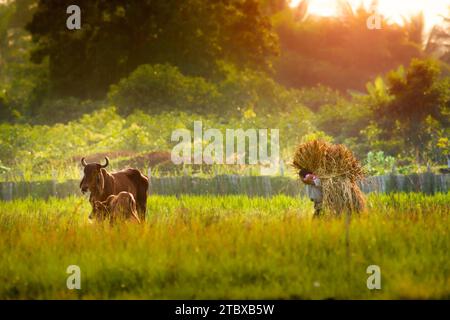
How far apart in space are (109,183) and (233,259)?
396cm

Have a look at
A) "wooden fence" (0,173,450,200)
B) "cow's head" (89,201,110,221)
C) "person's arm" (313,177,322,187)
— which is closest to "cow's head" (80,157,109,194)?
"cow's head" (89,201,110,221)

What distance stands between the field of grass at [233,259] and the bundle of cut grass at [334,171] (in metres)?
0.37

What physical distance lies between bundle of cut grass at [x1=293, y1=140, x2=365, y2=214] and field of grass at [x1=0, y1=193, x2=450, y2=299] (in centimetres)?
37

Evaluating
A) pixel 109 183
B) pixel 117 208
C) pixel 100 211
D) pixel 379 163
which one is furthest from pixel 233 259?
pixel 379 163

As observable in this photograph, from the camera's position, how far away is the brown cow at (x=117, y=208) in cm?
1101

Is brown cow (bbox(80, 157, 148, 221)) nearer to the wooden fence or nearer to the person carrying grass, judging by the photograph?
the person carrying grass

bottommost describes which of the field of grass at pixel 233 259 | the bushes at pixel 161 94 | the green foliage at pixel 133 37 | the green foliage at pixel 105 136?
the field of grass at pixel 233 259

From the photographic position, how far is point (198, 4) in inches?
1241

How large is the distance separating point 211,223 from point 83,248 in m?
1.82

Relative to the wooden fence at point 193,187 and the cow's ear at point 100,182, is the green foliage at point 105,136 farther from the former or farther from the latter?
the cow's ear at point 100,182

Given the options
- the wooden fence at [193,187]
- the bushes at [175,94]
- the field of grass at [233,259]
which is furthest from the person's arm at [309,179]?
the bushes at [175,94]

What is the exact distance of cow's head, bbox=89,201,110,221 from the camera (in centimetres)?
1122

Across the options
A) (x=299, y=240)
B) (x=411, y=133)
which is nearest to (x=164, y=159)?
(x=411, y=133)

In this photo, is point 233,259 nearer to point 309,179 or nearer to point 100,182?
point 309,179
